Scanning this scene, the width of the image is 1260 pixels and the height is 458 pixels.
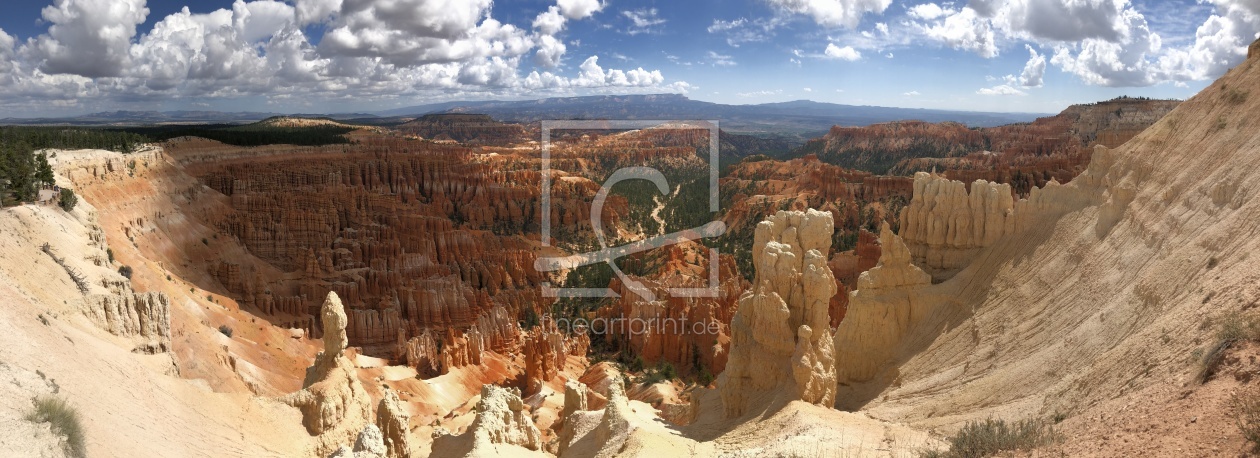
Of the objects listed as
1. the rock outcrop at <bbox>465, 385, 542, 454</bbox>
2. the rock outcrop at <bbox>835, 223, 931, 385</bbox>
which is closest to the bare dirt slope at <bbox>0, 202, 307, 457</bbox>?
the rock outcrop at <bbox>465, 385, 542, 454</bbox>

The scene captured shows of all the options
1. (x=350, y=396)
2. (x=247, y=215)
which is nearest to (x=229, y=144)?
(x=247, y=215)

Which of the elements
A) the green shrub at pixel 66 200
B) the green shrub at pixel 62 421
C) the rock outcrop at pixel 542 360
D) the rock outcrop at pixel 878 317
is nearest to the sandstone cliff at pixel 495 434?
the green shrub at pixel 62 421

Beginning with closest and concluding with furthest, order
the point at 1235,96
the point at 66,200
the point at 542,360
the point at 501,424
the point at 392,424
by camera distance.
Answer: the point at 501,424 → the point at 1235,96 → the point at 392,424 → the point at 66,200 → the point at 542,360

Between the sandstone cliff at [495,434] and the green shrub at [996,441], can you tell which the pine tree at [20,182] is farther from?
the green shrub at [996,441]

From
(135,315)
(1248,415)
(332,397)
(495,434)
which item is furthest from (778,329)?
(135,315)

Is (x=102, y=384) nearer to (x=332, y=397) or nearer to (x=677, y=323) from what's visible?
(x=332, y=397)

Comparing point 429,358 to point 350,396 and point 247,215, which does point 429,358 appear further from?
point 247,215

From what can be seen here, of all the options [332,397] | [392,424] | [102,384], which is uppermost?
[102,384]
